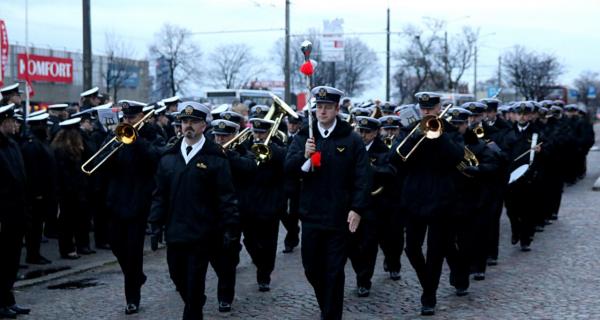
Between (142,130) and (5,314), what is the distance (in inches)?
90.2

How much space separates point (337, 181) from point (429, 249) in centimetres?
162

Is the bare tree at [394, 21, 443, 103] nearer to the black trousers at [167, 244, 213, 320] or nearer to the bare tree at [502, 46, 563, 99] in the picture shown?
the bare tree at [502, 46, 563, 99]

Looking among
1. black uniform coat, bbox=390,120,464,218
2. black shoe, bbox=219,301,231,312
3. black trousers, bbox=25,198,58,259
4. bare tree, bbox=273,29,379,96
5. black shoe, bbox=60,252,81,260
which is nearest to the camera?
black uniform coat, bbox=390,120,464,218

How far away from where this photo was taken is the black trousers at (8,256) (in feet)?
28.7

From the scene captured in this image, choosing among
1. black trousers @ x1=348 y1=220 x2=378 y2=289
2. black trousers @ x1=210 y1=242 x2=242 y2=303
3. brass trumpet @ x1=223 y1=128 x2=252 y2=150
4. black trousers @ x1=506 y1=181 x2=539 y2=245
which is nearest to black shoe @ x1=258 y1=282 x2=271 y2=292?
black trousers @ x1=210 y1=242 x2=242 y2=303

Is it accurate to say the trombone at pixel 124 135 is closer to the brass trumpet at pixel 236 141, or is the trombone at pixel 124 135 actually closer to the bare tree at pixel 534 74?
the brass trumpet at pixel 236 141

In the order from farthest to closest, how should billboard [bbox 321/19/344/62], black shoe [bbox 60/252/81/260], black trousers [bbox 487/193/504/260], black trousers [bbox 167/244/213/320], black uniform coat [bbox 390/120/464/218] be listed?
billboard [bbox 321/19/344/62], black shoe [bbox 60/252/81/260], black trousers [bbox 487/193/504/260], black uniform coat [bbox 390/120/464/218], black trousers [bbox 167/244/213/320]

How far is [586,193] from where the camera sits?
Answer: 21500 millimetres

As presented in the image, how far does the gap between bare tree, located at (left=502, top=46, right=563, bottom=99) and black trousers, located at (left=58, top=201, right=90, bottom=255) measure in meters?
40.2

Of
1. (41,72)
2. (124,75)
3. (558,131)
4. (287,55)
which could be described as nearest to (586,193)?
(558,131)

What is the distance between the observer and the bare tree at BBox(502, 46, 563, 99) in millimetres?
54875

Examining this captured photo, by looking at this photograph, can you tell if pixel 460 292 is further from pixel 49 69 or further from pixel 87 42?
pixel 49 69

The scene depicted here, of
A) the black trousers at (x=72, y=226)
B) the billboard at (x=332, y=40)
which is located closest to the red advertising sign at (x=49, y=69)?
the billboard at (x=332, y=40)

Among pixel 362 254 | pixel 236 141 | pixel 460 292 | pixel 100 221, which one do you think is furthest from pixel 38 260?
pixel 460 292
